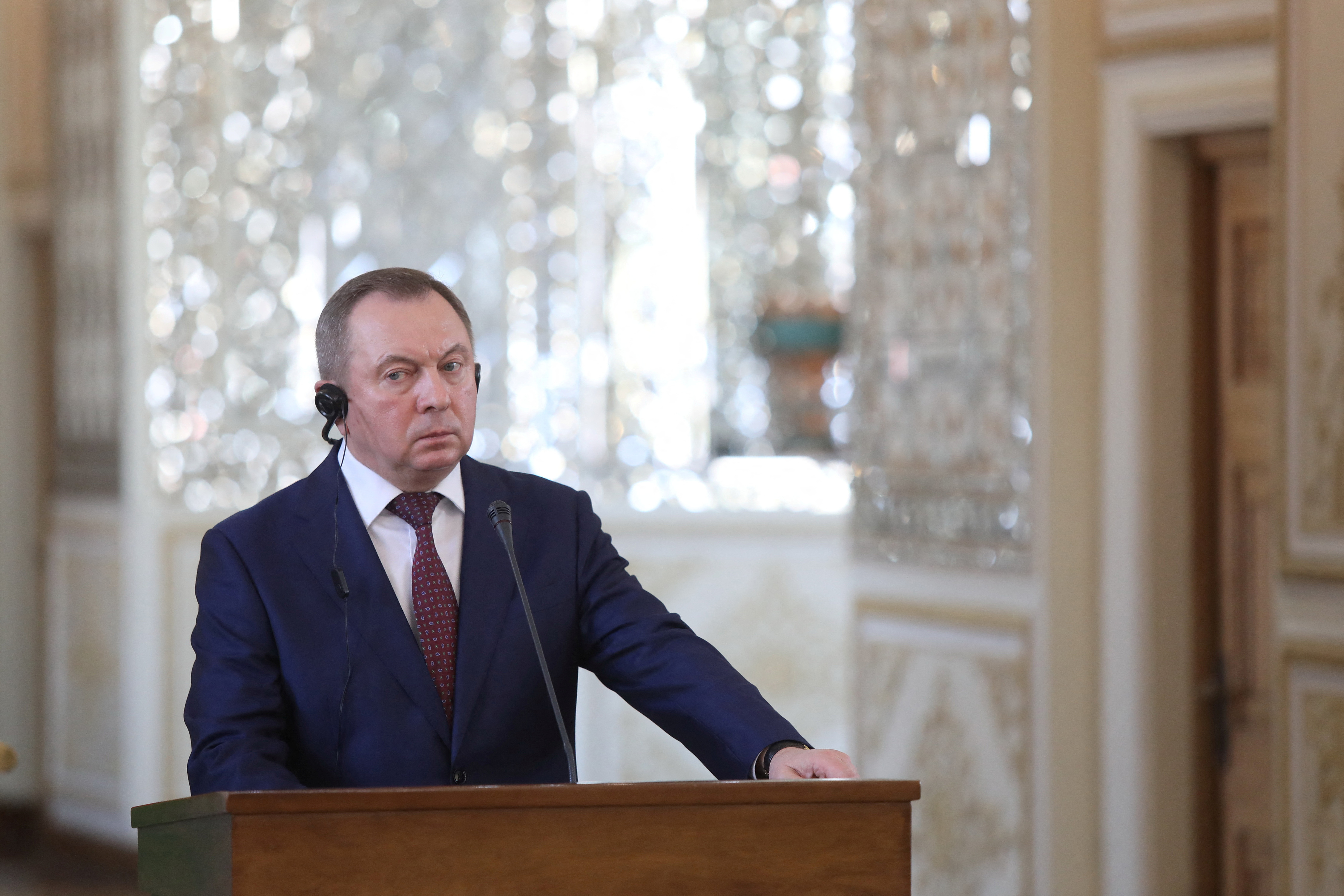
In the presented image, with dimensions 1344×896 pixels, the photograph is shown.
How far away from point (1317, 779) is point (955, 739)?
54.8 inches

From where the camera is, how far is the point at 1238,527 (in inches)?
185

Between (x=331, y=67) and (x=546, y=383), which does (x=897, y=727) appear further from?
(x=331, y=67)

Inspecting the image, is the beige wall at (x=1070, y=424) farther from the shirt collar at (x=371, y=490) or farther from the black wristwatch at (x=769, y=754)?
the shirt collar at (x=371, y=490)

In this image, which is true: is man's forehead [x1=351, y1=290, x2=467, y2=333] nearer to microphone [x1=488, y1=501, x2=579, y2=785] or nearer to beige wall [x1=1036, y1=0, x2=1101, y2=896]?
microphone [x1=488, y1=501, x2=579, y2=785]

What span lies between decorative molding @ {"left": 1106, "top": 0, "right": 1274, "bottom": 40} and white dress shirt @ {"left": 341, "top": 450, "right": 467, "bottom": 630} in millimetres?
2876

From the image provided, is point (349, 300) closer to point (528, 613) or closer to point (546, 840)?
point (528, 613)

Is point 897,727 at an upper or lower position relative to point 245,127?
lower

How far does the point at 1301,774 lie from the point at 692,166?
4525mm

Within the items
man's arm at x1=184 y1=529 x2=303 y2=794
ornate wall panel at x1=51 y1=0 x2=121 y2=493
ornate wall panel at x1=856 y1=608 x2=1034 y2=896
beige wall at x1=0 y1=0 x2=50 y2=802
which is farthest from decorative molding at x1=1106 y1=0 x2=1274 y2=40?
beige wall at x1=0 y1=0 x2=50 y2=802

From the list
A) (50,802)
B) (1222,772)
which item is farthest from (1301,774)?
(50,802)

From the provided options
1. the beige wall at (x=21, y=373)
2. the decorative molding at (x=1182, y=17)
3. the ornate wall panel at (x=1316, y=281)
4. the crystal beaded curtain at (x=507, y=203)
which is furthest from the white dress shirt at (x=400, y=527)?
the beige wall at (x=21, y=373)

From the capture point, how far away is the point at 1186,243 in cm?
466

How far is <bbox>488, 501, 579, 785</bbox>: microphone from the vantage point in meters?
2.26

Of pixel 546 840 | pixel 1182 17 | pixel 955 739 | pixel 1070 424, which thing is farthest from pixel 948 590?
pixel 546 840
